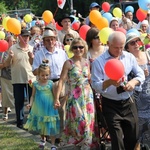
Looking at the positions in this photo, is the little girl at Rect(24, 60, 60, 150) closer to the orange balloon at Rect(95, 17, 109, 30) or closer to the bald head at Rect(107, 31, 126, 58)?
the bald head at Rect(107, 31, 126, 58)

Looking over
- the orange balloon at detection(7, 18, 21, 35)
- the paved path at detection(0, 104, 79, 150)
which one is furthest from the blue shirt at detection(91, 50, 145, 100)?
the orange balloon at detection(7, 18, 21, 35)

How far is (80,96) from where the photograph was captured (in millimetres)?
6840

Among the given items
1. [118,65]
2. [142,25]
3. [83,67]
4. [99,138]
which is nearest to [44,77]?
[83,67]

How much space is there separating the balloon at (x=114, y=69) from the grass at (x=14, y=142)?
2.52 metres

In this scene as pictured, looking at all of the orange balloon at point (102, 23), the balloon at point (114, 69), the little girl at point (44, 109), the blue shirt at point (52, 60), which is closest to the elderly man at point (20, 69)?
the orange balloon at point (102, 23)

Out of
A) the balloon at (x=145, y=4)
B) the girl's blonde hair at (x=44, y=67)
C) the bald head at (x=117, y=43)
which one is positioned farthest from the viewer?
the balloon at (x=145, y=4)

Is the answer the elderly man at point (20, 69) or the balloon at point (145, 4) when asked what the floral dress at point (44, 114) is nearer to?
the elderly man at point (20, 69)

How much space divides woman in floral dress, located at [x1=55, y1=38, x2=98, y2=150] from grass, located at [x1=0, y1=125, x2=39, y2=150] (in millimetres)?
883

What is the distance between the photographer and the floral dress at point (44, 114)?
7.38m

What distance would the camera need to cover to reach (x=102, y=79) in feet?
18.7

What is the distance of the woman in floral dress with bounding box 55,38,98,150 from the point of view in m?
6.84

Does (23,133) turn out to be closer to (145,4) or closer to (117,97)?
(117,97)

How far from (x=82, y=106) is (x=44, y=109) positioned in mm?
837

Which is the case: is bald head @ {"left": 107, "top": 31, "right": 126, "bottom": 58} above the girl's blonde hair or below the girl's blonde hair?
Answer: above
